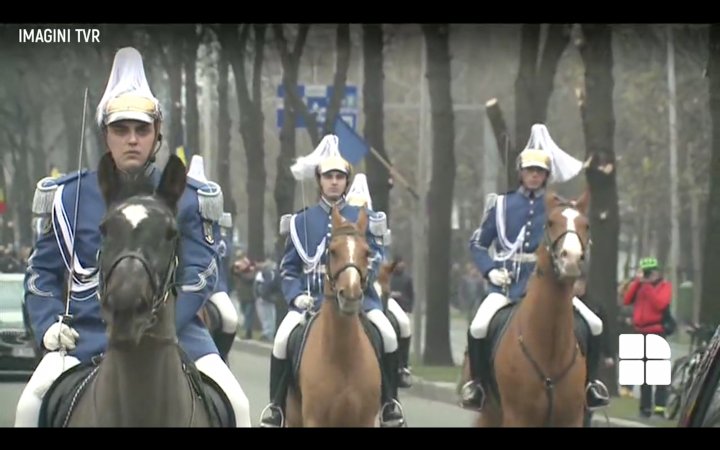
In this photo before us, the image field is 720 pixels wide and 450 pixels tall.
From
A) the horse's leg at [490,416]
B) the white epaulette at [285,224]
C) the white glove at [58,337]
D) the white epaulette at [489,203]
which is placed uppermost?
the white epaulette at [489,203]

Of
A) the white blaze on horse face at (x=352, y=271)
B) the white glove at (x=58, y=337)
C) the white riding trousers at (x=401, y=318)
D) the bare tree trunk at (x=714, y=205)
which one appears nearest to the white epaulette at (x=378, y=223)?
the white blaze on horse face at (x=352, y=271)

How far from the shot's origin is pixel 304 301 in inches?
309

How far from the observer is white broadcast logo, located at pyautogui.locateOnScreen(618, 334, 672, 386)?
26.1 feet

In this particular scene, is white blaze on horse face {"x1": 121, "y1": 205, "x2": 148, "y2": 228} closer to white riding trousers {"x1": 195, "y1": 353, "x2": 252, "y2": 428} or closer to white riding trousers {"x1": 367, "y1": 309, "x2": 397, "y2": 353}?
white riding trousers {"x1": 195, "y1": 353, "x2": 252, "y2": 428}

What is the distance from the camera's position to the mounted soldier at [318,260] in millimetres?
7754

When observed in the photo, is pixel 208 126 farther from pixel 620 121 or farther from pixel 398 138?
pixel 620 121

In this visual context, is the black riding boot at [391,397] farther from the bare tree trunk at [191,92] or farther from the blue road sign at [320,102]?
the bare tree trunk at [191,92]

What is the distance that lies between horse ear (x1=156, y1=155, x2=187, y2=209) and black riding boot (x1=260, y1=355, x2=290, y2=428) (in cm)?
123

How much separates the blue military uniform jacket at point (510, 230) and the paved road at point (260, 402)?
738 millimetres

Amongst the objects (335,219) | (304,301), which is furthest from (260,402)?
(335,219)

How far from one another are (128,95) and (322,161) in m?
1.08

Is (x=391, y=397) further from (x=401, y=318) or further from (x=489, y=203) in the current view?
(x=489, y=203)

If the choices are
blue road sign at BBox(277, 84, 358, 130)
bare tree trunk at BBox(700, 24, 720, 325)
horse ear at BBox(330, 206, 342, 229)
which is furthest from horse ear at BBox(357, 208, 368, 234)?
bare tree trunk at BBox(700, 24, 720, 325)
